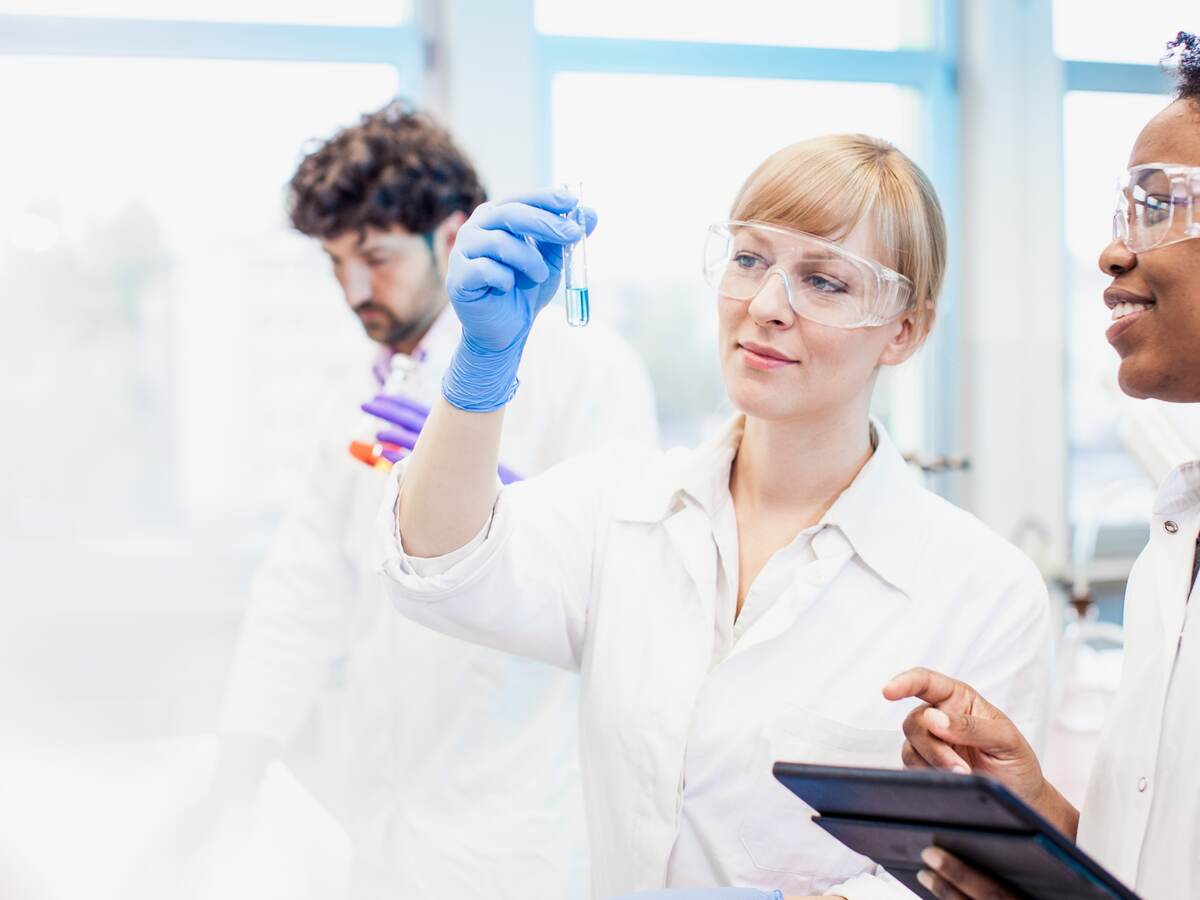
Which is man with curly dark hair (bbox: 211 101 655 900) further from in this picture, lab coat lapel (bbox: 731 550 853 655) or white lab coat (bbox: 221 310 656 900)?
lab coat lapel (bbox: 731 550 853 655)

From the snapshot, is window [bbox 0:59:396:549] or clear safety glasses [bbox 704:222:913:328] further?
window [bbox 0:59:396:549]

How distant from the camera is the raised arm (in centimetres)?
109

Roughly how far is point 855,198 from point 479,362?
0.45 metres

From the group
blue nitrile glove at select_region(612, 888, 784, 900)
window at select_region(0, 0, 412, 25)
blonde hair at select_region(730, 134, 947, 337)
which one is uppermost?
window at select_region(0, 0, 412, 25)

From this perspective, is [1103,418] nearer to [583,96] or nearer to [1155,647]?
[583,96]

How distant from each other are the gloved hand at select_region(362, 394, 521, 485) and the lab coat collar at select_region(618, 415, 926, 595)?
303mm

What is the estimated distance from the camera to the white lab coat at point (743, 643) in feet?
3.87

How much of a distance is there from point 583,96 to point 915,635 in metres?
2.35

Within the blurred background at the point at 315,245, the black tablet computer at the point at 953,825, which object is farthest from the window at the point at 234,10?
the black tablet computer at the point at 953,825

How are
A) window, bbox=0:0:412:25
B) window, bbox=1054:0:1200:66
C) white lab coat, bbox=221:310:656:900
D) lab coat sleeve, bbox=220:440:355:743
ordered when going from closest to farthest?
white lab coat, bbox=221:310:656:900
lab coat sleeve, bbox=220:440:355:743
window, bbox=0:0:412:25
window, bbox=1054:0:1200:66

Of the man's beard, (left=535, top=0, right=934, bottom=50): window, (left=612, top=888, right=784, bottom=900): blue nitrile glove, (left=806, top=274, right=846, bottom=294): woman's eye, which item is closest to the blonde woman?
(left=806, top=274, right=846, bottom=294): woman's eye

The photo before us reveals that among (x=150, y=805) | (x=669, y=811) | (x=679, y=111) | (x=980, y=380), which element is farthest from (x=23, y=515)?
(x=980, y=380)

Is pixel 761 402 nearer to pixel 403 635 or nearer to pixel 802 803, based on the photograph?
pixel 802 803

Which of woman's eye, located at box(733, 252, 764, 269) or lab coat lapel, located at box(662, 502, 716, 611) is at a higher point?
woman's eye, located at box(733, 252, 764, 269)
